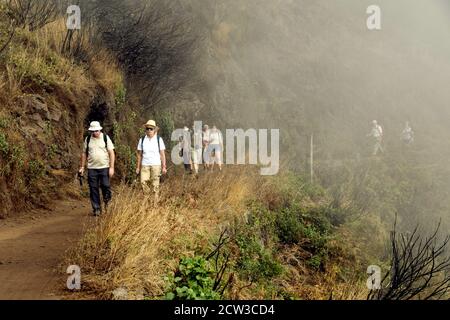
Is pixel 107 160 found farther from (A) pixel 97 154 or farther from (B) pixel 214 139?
(B) pixel 214 139

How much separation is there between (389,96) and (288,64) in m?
8.02

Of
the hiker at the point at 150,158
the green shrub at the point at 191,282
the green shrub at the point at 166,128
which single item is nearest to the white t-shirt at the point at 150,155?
the hiker at the point at 150,158

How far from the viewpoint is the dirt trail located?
5309 millimetres

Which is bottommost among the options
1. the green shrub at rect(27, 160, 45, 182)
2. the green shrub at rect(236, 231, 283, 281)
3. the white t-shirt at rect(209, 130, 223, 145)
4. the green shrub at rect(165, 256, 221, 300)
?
the green shrub at rect(236, 231, 283, 281)

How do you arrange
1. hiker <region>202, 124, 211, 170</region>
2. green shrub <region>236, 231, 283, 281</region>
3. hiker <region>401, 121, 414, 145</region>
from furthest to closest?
hiker <region>401, 121, 414, 145</region> → hiker <region>202, 124, 211, 170</region> → green shrub <region>236, 231, 283, 281</region>

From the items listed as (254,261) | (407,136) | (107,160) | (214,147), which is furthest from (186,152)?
(407,136)

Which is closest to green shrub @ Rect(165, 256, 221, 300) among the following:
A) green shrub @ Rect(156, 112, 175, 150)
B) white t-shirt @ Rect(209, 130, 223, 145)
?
white t-shirt @ Rect(209, 130, 223, 145)

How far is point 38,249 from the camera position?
7109 millimetres

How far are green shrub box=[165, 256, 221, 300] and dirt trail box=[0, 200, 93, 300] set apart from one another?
1.13 m

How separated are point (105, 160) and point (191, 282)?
14.0 ft

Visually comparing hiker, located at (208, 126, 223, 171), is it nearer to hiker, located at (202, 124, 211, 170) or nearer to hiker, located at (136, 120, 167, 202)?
hiker, located at (202, 124, 211, 170)

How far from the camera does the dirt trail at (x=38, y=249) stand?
17.4 feet
